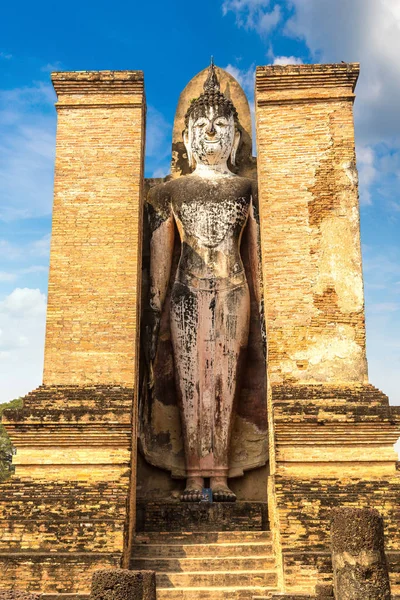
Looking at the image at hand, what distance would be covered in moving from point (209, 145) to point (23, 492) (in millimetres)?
5885

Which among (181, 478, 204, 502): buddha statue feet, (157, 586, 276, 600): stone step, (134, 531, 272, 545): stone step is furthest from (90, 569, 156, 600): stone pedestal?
(181, 478, 204, 502): buddha statue feet

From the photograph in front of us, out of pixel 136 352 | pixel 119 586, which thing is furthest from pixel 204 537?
pixel 119 586

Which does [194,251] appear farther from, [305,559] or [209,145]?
[305,559]

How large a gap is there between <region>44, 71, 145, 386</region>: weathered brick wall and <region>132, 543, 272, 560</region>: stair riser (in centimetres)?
211

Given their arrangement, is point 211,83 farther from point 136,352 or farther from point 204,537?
point 204,537

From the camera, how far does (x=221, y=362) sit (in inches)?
445

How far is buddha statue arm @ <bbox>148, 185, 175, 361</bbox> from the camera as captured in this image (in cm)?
1157

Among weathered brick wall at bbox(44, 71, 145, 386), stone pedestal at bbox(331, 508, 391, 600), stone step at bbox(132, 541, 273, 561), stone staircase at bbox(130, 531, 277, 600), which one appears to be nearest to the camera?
stone pedestal at bbox(331, 508, 391, 600)

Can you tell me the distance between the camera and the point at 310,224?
10.6 m

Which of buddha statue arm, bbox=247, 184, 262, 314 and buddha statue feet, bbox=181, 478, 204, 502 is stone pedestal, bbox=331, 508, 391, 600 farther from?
buddha statue arm, bbox=247, 184, 262, 314

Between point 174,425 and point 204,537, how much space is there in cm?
217

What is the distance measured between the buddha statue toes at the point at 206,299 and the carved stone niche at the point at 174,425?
8.2 inches

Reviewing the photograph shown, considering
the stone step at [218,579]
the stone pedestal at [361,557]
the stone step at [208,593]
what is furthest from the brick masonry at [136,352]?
the stone pedestal at [361,557]

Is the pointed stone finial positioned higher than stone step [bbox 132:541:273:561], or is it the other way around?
the pointed stone finial
